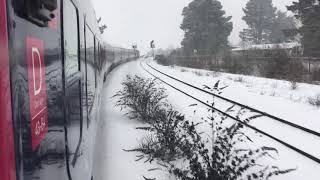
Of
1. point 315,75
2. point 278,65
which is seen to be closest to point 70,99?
point 315,75

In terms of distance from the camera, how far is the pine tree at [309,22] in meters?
34.4

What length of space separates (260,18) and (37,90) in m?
77.4

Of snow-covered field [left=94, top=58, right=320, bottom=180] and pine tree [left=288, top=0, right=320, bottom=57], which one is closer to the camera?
snow-covered field [left=94, top=58, right=320, bottom=180]

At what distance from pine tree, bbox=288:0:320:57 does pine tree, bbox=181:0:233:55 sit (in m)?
17.4

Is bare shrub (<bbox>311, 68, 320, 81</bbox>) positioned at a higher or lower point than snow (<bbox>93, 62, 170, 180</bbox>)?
higher

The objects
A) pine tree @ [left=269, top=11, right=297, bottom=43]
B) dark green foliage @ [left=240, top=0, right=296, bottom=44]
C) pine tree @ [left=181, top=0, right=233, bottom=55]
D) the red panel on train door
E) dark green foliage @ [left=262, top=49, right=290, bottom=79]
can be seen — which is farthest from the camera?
dark green foliage @ [left=240, top=0, right=296, bottom=44]

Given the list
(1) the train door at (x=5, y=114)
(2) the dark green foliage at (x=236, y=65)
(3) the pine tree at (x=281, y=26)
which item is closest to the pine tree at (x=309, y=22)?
(2) the dark green foliage at (x=236, y=65)

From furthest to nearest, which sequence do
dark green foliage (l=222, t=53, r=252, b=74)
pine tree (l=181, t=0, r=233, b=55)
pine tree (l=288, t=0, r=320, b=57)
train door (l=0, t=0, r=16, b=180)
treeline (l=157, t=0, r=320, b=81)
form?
1. pine tree (l=181, t=0, r=233, b=55)
2. pine tree (l=288, t=0, r=320, b=57)
3. dark green foliage (l=222, t=53, r=252, b=74)
4. treeline (l=157, t=0, r=320, b=81)
5. train door (l=0, t=0, r=16, b=180)

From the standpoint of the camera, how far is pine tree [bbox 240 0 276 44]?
74.0 metres

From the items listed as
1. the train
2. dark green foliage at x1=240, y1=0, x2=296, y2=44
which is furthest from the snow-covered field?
dark green foliage at x1=240, y1=0, x2=296, y2=44

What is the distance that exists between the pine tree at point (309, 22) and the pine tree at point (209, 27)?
57.2 ft

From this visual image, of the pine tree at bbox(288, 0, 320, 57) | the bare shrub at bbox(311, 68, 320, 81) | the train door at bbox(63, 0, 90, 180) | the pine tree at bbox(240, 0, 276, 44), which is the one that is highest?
the pine tree at bbox(240, 0, 276, 44)

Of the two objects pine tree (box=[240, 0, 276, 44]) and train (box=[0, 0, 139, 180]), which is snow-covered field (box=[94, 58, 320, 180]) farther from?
pine tree (box=[240, 0, 276, 44])

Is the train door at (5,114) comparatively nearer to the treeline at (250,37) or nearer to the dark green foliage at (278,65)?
the treeline at (250,37)
